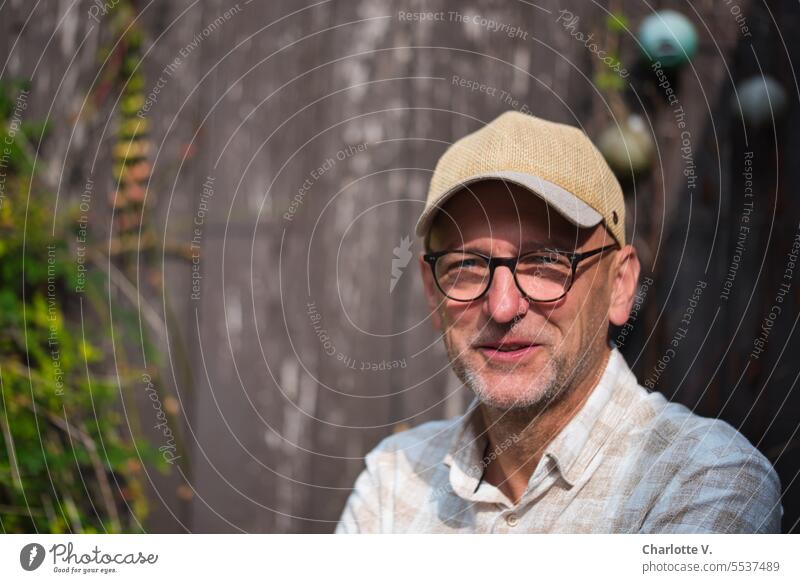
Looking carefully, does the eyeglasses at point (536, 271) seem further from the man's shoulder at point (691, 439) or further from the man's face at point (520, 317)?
the man's shoulder at point (691, 439)

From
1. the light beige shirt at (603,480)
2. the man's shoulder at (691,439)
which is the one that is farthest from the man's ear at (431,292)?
the man's shoulder at (691,439)

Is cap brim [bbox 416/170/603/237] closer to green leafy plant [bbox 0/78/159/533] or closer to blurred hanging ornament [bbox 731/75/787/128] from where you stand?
blurred hanging ornament [bbox 731/75/787/128]

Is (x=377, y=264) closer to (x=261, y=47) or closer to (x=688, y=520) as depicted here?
(x=261, y=47)

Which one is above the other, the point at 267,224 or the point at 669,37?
the point at 669,37

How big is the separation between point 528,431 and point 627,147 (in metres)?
0.58

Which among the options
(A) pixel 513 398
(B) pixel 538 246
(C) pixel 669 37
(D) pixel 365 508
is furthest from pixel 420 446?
(C) pixel 669 37

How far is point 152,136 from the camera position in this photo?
1586mm

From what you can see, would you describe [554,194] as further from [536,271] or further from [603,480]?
[603,480]

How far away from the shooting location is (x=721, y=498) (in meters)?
0.88

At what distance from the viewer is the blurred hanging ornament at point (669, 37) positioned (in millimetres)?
1348

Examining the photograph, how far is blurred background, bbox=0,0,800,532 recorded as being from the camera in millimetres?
1440

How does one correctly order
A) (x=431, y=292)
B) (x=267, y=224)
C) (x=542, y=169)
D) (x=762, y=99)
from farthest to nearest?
(x=267, y=224), (x=762, y=99), (x=431, y=292), (x=542, y=169)

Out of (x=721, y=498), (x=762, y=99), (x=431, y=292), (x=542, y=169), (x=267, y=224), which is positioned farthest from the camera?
(x=267, y=224)

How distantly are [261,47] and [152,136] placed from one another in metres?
0.26
